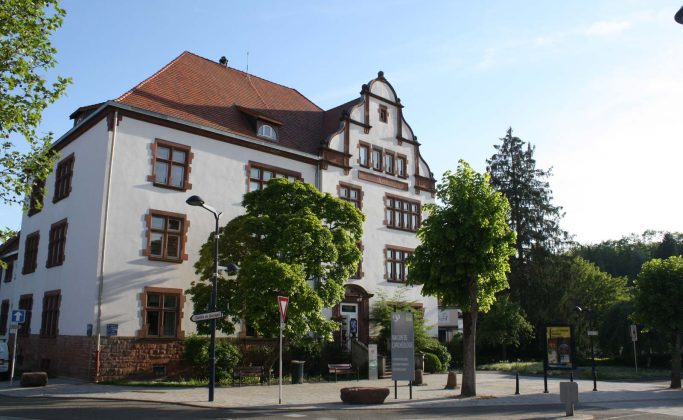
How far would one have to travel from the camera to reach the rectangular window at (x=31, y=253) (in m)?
31.7

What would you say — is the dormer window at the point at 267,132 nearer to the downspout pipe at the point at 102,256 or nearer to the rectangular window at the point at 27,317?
the downspout pipe at the point at 102,256

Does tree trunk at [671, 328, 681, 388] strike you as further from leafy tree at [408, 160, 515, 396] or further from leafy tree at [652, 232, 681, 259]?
leafy tree at [652, 232, 681, 259]

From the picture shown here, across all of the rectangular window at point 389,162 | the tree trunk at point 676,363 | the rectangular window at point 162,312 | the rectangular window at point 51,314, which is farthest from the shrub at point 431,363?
the rectangular window at point 51,314

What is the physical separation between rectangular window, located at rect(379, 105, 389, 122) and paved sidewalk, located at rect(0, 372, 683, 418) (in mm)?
18013

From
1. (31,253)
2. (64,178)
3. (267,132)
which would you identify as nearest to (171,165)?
(267,132)

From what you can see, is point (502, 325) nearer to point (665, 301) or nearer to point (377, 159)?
point (377, 159)

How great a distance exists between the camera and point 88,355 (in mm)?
23734

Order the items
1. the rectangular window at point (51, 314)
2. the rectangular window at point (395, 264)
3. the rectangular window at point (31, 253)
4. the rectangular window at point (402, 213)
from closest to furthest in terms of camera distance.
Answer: the rectangular window at point (51, 314)
the rectangular window at point (31, 253)
the rectangular window at point (395, 264)
the rectangular window at point (402, 213)

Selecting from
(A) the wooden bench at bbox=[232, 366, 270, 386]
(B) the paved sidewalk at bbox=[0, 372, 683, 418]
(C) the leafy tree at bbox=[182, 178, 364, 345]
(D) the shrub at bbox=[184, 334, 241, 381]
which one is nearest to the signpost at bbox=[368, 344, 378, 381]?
(B) the paved sidewalk at bbox=[0, 372, 683, 418]

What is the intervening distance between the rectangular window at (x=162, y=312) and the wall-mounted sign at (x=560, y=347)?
15.6 meters

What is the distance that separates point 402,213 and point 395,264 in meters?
3.48

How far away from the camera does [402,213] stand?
1489 inches

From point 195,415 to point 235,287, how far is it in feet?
33.5

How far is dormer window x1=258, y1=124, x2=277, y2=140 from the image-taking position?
3158cm
